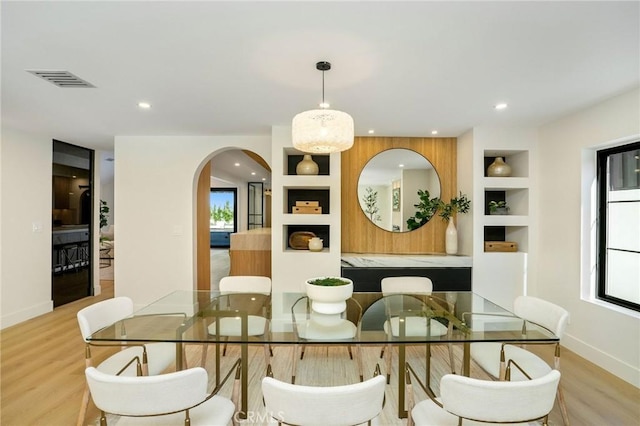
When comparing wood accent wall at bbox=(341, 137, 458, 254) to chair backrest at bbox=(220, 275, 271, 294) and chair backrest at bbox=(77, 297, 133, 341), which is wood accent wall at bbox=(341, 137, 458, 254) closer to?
chair backrest at bbox=(220, 275, 271, 294)

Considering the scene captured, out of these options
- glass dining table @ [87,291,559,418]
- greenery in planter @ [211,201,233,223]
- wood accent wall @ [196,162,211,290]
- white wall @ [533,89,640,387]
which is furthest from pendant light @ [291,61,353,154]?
greenery in planter @ [211,201,233,223]

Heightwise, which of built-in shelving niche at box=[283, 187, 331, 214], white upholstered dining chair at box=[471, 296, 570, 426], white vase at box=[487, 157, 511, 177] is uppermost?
white vase at box=[487, 157, 511, 177]

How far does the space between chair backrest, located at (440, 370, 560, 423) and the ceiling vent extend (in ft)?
9.90

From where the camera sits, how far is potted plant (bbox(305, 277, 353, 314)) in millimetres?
2143

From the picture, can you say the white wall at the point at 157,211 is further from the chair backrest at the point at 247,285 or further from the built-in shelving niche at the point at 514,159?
the built-in shelving niche at the point at 514,159

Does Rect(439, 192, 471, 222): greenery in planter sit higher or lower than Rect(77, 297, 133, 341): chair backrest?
higher

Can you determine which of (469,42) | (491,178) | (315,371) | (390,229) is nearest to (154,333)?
(315,371)

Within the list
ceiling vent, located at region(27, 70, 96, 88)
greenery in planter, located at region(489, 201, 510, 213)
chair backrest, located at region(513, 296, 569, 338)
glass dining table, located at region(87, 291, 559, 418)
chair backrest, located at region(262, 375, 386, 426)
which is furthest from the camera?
greenery in planter, located at region(489, 201, 510, 213)

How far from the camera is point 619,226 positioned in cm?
290

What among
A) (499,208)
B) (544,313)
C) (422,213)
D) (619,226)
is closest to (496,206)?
(499,208)

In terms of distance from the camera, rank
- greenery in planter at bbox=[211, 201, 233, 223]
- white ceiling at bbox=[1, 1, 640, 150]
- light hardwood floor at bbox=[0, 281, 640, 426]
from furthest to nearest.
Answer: greenery in planter at bbox=[211, 201, 233, 223], light hardwood floor at bbox=[0, 281, 640, 426], white ceiling at bbox=[1, 1, 640, 150]

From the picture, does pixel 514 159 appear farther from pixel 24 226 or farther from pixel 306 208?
pixel 24 226

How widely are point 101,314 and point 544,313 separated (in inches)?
113

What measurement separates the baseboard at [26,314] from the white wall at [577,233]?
241 inches
